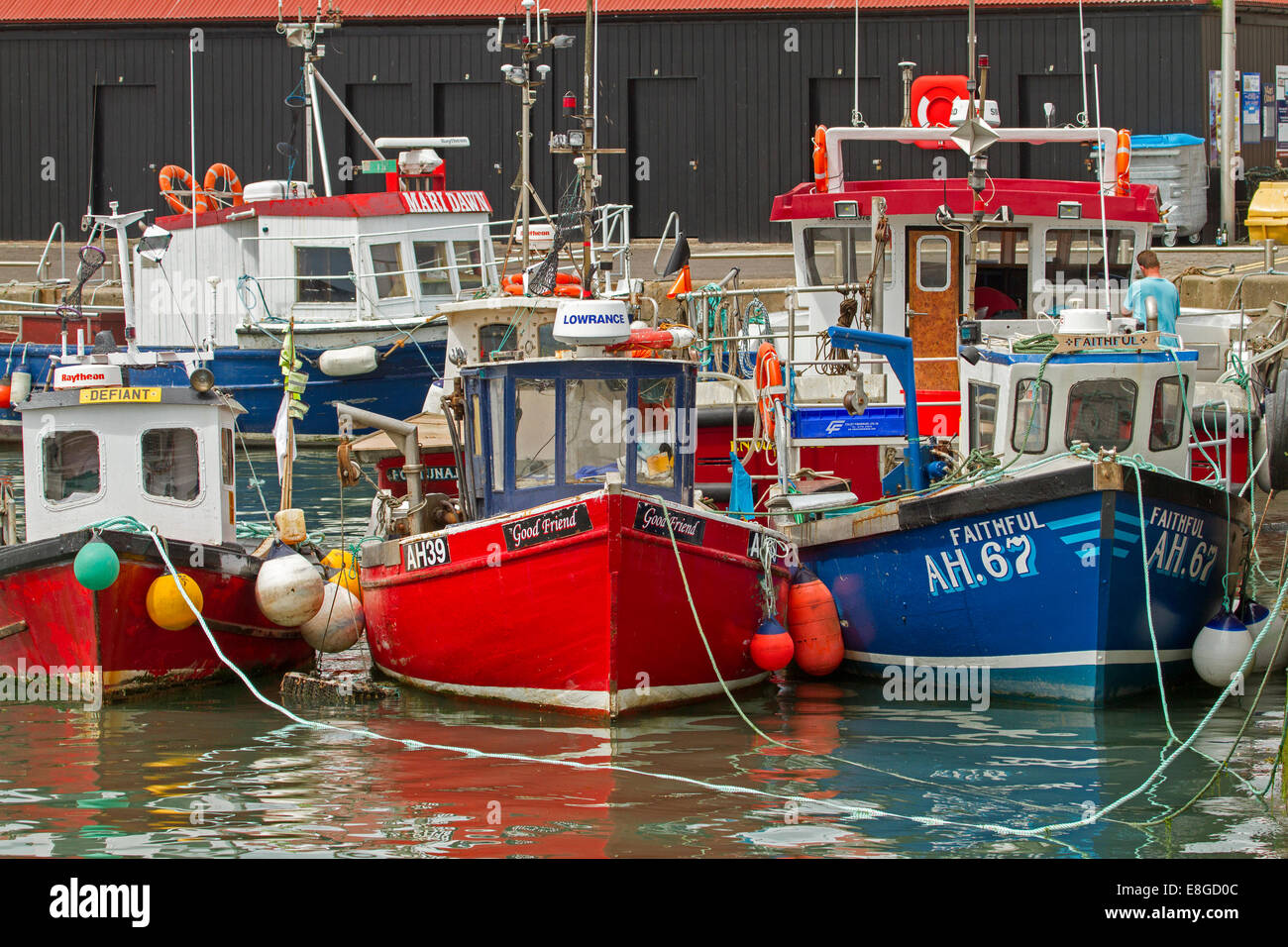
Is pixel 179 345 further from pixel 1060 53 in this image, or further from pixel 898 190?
pixel 1060 53

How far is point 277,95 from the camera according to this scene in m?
29.0

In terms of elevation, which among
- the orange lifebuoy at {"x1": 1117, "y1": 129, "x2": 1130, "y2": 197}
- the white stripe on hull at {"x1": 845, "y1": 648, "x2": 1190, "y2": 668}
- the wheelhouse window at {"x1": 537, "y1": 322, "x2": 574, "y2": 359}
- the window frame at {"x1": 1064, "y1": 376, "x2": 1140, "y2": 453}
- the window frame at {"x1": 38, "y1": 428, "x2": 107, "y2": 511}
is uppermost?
the orange lifebuoy at {"x1": 1117, "y1": 129, "x2": 1130, "y2": 197}

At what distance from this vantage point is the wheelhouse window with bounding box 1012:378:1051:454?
10.2 m

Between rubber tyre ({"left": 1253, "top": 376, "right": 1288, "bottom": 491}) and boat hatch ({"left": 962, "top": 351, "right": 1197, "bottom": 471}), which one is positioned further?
boat hatch ({"left": 962, "top": 351, "right": 1197, "bottom": 471})

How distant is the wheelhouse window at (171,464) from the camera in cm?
1070

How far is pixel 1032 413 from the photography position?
10.2 metres

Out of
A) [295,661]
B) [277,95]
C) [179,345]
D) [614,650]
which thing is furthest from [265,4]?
[614,650]

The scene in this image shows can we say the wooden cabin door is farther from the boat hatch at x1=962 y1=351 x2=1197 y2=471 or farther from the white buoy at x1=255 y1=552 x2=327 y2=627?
the white buoy at x1=255 y1=552 x2=327 y2=627

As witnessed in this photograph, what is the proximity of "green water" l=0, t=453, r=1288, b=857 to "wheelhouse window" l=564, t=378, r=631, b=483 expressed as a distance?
58.7 inches

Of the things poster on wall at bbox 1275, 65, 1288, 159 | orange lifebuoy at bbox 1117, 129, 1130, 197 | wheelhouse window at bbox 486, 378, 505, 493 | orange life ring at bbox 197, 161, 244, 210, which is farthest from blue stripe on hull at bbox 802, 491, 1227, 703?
poster on wall at bbox 1275, 65, 1288, 159

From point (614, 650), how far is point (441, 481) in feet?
18.9

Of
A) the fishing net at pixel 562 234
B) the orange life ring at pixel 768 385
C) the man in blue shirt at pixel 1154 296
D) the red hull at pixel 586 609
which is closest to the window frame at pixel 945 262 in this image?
the orange life ring at pixel 768 385

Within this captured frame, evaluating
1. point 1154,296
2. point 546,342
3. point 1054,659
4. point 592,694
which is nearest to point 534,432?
point 592,694

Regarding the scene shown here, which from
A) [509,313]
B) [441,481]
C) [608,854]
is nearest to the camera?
[608,854]
